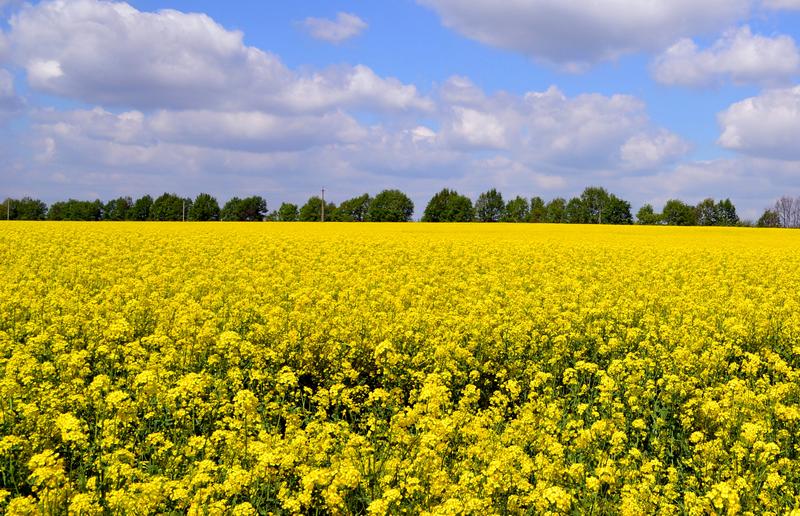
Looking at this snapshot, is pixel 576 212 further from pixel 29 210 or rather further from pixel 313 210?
pixel 29 210

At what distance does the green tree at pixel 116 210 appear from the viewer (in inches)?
4176

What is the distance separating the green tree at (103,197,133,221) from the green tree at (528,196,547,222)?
7408 cm

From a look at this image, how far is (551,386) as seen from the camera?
25.8ft

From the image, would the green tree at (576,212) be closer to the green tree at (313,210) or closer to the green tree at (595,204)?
the green tree at (595,204)

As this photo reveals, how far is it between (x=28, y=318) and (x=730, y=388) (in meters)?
11.0

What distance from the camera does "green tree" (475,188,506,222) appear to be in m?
105

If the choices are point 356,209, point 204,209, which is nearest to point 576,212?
point 356,209

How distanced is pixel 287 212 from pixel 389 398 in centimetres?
10118

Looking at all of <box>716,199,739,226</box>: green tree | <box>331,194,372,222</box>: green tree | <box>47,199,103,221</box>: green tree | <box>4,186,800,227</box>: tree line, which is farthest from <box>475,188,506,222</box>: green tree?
<box>47,199,103,221</box>: green tree

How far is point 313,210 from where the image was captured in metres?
104

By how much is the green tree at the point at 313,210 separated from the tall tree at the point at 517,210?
31931 millimetres

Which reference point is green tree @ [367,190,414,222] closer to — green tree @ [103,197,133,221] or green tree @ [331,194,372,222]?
green tree @ [331,194,372,222]

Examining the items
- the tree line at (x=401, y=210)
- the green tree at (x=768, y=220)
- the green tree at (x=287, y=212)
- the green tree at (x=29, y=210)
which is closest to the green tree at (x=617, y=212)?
the tree line at (x=401, y=210)

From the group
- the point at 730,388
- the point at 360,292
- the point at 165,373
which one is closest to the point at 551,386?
the point at 730,388
